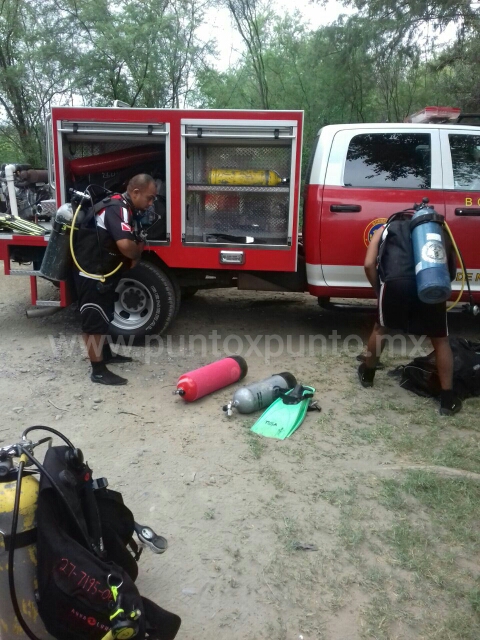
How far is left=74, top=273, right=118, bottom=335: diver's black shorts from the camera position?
15.6 feet

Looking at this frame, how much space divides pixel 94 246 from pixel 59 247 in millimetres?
337

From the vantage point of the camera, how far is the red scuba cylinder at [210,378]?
442cm

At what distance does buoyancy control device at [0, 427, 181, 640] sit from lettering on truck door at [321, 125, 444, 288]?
3.87 metres

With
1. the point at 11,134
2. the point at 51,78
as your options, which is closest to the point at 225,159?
the point at 51,78

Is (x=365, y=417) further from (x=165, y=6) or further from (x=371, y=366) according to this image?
(x=165, y=6)

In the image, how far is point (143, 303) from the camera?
5762mm

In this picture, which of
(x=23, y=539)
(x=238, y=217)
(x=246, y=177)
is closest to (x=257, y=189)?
(x=246, y=177)

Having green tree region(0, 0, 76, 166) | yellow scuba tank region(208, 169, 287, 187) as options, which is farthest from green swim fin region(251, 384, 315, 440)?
green tree region(0, 0, 76, 166)

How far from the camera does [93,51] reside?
13.9m

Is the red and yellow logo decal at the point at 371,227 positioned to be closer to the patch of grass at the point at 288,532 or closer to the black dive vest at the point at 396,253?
the black dive vest at the point at 396,253

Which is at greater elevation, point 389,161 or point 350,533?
point 389,161

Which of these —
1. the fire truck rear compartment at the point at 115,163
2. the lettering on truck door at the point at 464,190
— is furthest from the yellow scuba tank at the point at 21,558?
the lettering on truck door at the point at 464,190

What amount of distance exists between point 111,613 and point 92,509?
14.3 inches

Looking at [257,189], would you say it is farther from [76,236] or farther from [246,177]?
[76,236]
